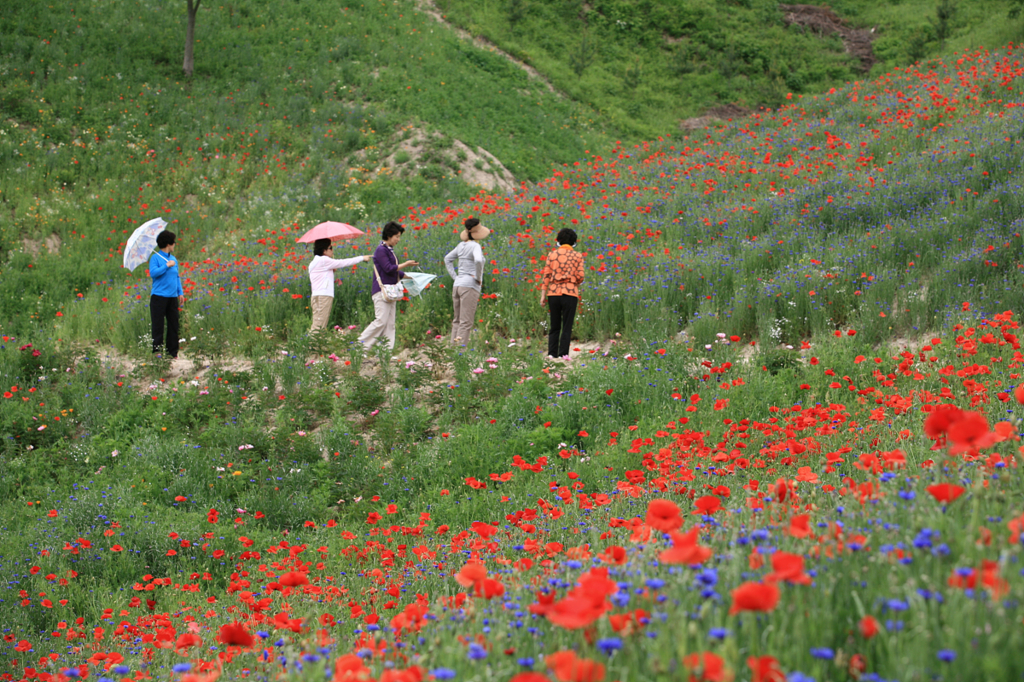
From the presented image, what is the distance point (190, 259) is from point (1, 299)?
11.8ft

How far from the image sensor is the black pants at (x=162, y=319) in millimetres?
9211

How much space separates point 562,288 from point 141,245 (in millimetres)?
5479

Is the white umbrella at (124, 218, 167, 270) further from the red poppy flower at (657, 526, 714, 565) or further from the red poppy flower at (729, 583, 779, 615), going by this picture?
the red poppy flower at (729, 583, 779, 615)

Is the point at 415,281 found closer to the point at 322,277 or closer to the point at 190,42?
the point at 322,277

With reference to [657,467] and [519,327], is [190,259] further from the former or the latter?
[657,467]

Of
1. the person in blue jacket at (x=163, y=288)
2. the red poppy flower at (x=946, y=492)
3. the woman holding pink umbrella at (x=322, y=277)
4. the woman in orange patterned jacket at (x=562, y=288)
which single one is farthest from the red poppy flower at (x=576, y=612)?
the person in blue jacket at (x=163, y=288)

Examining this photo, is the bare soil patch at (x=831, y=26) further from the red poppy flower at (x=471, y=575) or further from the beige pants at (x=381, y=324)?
the red poppy flower at (x=471, y=575)

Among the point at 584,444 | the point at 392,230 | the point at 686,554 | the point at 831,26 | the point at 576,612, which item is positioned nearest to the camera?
the point at 576,612

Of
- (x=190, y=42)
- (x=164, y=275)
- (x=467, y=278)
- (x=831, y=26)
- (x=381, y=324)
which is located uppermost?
(x=831, y=26)

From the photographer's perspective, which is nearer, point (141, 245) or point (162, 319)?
point (141, 245)

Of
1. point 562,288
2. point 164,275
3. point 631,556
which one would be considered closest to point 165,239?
point 164,275

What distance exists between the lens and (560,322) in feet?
27.3

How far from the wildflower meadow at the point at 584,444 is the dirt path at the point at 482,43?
12239 millimetres

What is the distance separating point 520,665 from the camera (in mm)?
1755
